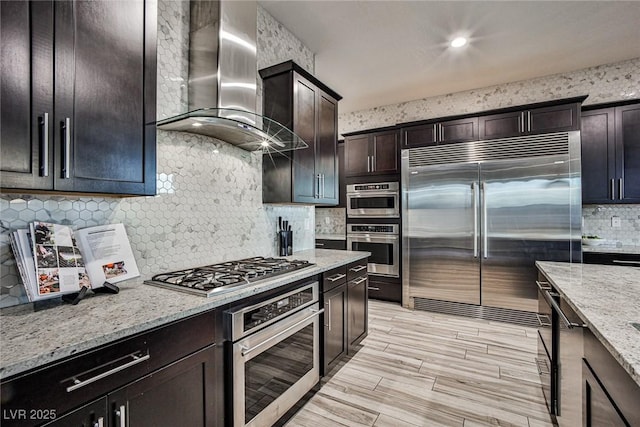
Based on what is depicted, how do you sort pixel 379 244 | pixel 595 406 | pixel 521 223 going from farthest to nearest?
pixel 379 244 < pixel 521 223 < pixel 595 406

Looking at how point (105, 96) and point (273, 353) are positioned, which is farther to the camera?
point (273, 353)

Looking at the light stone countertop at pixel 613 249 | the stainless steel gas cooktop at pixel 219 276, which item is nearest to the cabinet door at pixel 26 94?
the stainless steel gas cooktop at pixel 219 276

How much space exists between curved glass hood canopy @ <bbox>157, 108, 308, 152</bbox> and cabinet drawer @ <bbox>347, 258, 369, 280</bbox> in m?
1.13

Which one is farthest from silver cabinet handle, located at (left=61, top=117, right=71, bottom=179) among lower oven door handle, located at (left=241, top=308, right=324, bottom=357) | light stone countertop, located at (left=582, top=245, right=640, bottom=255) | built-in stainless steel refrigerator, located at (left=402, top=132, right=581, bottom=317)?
light stone countertop, located at (left=582, top=245, right=640, bottom=255)

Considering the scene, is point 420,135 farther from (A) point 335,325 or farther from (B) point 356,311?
(A) point 335,325

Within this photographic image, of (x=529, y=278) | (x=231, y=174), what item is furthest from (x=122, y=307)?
(x=529, y=278)

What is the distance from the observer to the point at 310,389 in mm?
2047

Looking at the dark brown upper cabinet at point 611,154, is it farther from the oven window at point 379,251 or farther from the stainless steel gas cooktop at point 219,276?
the stainless steel gas cooktop at point 219,276

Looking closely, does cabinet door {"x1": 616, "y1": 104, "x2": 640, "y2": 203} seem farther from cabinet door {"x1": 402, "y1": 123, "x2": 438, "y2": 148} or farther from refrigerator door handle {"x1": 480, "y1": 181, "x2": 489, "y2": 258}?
cabinet door {"x1": 402, "y1": 123, "x2": 438, "y2": 148}

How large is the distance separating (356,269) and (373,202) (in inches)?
74.5

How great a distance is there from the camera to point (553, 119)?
3.35 m

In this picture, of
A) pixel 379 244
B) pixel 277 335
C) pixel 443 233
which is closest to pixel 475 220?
pixel 443 233

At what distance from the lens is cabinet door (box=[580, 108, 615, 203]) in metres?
3.31

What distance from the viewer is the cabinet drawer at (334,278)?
216cm
